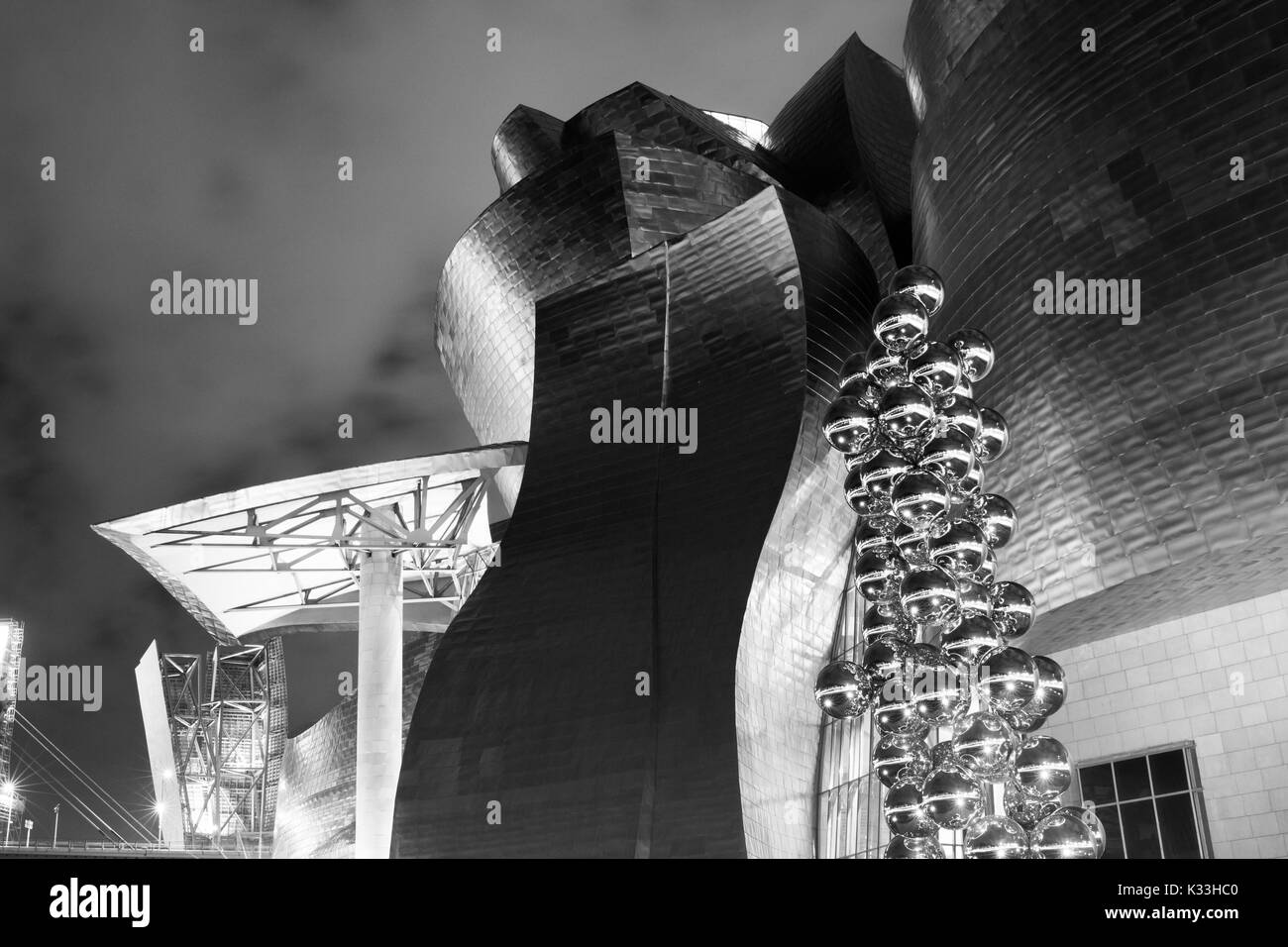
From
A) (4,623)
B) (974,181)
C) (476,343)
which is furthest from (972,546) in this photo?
(4,623)

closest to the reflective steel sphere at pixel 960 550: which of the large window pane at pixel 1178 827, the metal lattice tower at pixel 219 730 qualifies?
the large window pane at pixel 1178 827

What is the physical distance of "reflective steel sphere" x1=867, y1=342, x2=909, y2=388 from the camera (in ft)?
31.2

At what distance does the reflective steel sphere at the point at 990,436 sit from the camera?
9750 millimetres

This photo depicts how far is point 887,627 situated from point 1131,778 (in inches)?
259

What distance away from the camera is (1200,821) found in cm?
1311

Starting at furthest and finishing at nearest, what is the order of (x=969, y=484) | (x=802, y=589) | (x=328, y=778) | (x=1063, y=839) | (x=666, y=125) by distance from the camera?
1. (x=328, y=778)
2. (x=666, y=125)
3. (x=802, y=589)
4. (x=969, y=484)
5. (x=1063, y=839)

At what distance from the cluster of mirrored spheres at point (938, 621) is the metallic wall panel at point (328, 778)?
1983 centimetres

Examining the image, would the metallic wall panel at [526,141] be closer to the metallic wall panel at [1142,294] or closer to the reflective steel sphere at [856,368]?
the metallic wall panel at [1142,294]

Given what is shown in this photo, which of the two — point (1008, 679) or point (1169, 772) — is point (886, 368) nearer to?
point (1008, 679)

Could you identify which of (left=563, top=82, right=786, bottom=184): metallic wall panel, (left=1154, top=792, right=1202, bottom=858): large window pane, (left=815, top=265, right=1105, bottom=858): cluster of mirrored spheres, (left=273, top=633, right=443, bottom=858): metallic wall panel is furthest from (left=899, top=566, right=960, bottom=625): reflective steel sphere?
(left=273, top=633, right=443, bottom=858): metallic wall panel

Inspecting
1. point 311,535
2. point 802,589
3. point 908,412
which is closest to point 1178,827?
point 802,589

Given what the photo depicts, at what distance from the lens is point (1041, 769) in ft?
26.6

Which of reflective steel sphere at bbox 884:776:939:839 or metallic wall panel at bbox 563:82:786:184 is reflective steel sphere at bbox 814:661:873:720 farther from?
metallic wall panel at bbox 563:82:786:184
